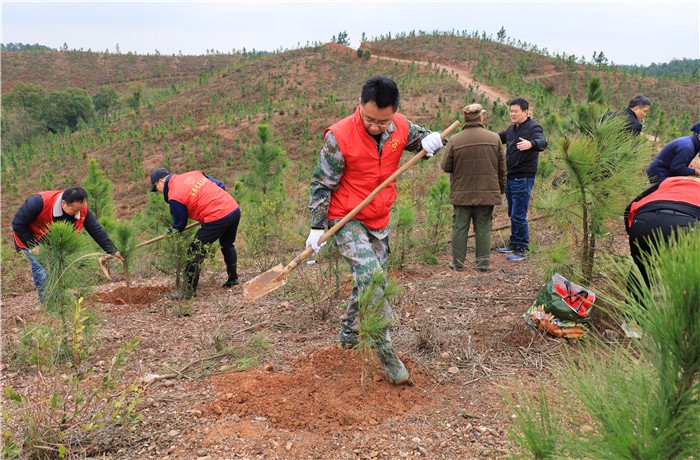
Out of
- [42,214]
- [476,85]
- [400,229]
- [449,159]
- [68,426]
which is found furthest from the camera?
[476,85]

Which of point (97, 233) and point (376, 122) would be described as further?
point (97, 233)

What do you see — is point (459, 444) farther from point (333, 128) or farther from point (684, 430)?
point (333, 128)

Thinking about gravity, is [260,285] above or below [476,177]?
below

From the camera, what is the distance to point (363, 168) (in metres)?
2.47

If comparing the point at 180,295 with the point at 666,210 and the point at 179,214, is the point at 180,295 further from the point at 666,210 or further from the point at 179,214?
the point at 666,210

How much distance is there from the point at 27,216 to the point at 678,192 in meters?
4.53

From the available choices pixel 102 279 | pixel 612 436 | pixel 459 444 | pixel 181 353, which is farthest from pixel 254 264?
pixel 612 436

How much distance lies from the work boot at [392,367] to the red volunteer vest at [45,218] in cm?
289

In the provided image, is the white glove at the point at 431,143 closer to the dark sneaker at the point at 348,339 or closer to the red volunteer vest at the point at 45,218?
the dark sneaker at the point at 348,339

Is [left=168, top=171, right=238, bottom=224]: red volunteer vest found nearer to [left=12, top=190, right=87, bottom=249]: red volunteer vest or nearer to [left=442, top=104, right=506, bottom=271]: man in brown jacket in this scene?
[left=12, top=190, right=87, bottom=249]: red volunteer vest

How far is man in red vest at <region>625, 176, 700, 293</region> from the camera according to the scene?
85.9 inches

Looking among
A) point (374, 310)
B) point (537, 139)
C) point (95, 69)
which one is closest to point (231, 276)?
point (374, 310)

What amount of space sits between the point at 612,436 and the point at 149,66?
201 ft

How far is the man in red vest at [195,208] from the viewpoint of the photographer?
436 cm
